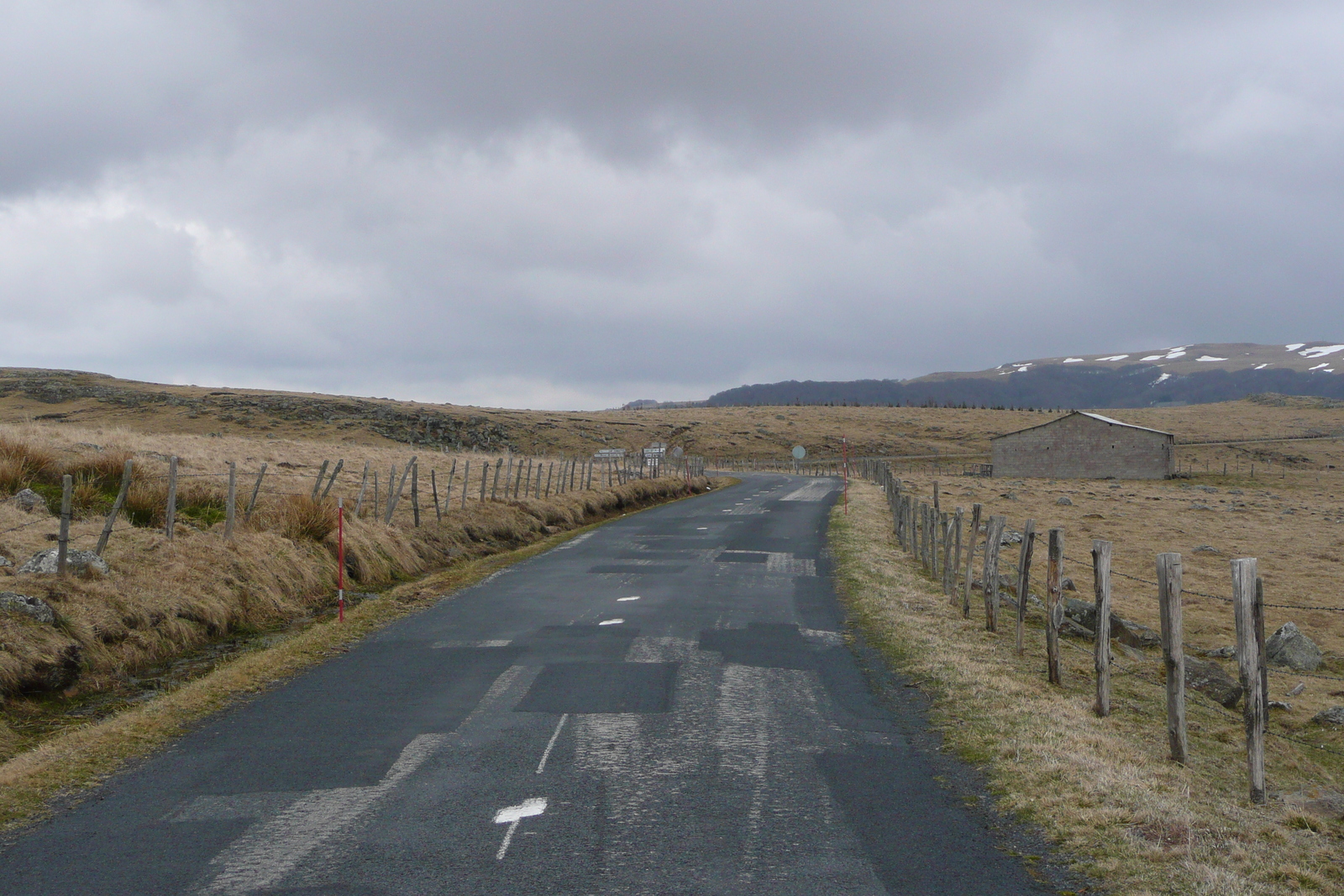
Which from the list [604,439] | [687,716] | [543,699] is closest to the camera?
[687,716]

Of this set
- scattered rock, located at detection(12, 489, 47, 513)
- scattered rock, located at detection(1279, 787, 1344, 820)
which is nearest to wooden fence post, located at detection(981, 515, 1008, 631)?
scattered rock, located at detection(1279, 787, 1344, 820)

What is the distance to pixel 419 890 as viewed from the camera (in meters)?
5.46

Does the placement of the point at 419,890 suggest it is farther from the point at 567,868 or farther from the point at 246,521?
the point at 246,521

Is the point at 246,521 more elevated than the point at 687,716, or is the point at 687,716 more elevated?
the point at 246,521

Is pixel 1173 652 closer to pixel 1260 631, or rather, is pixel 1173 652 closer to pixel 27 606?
pixel 1260 631

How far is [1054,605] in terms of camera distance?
1140 cm

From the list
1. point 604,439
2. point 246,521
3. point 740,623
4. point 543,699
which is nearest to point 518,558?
point 246,521

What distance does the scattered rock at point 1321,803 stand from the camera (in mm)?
7094

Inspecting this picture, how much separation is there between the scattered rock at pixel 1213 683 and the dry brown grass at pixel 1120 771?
1.68ft

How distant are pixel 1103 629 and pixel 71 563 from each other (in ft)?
40.9

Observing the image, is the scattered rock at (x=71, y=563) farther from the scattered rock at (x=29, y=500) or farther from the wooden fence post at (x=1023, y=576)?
the wooden fence post at (x=1023, y=576)

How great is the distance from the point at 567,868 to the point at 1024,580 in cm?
850

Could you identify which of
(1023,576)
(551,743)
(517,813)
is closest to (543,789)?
(517,813)

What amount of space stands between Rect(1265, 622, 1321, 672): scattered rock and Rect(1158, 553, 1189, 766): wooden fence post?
8780 mm
